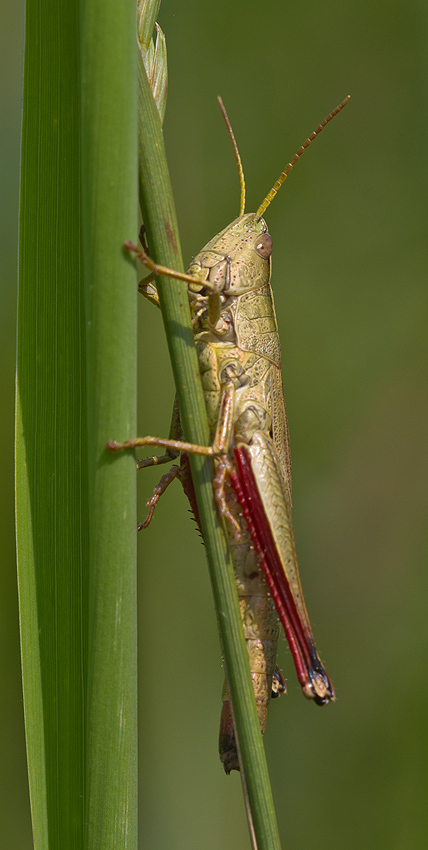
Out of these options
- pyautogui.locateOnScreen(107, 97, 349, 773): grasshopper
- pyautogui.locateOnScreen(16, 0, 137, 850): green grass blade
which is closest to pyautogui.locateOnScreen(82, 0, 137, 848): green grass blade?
pyautogui.locateOnScreen(16, 0, 137, 850): green grass blade

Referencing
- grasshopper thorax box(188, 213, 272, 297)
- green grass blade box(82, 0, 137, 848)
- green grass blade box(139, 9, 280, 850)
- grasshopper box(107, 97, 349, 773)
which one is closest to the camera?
green grass blade box(82, 0, 137, 848)

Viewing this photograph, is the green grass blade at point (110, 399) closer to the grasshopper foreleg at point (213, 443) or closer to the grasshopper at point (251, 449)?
the grasshopper foreleg at point (213, 443)

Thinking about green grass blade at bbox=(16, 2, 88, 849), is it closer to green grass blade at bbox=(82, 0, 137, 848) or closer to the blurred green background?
green grass blade at bbox=(82, 0, 137, 848)

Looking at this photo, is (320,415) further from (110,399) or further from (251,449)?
(110,399)

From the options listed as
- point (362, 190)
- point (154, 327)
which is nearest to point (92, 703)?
point (154, 327)

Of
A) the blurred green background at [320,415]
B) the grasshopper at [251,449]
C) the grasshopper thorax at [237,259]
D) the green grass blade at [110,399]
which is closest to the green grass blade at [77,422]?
the green grass blade at [110,399]

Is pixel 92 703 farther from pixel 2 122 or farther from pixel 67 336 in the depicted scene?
pixel 2 122
